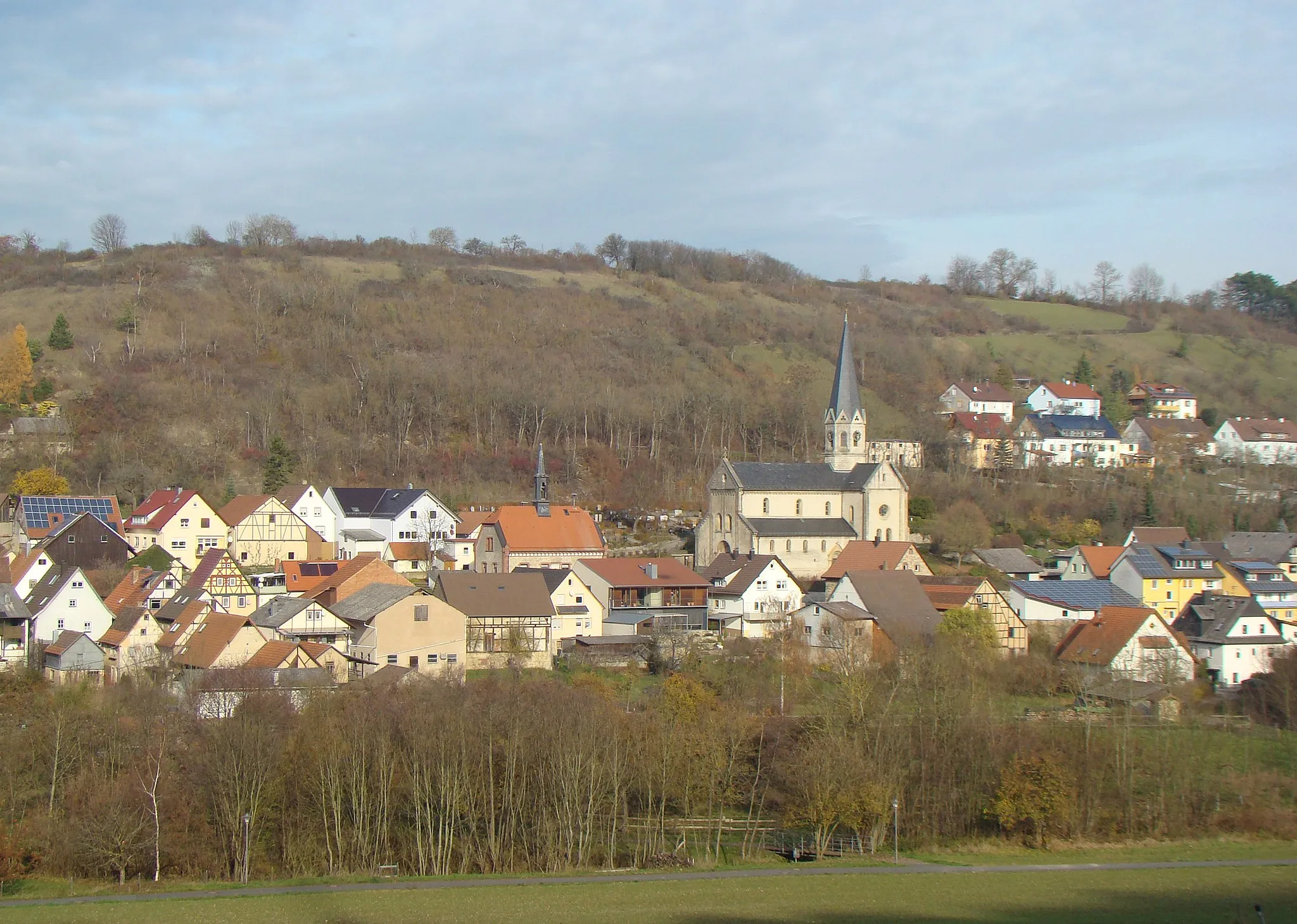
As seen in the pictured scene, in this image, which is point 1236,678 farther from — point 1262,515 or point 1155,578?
point 1262,515

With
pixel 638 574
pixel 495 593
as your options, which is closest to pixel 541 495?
pixel 638 574

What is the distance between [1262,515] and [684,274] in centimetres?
7366

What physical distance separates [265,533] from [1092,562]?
33.7 meters

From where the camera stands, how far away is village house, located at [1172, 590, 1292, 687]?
139ft

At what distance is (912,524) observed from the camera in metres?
62.1

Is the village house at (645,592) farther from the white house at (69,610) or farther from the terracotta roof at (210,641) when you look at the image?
the white house at (69,610)

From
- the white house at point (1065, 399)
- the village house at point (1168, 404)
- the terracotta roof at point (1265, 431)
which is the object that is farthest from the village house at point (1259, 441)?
the white house at point (1065, 399)

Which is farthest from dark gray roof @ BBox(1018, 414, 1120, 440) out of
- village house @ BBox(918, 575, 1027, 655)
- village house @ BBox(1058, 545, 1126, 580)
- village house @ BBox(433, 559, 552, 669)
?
village house @ BBox(433, 559, 552, 669)

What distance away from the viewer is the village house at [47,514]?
5012 cm

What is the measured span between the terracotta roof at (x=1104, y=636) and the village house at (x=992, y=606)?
1.74m

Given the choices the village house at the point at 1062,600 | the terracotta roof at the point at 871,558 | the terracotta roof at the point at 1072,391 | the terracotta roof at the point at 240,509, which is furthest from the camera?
the terracotta roof at the point at 1072,391

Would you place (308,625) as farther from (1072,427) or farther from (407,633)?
(1072,427)

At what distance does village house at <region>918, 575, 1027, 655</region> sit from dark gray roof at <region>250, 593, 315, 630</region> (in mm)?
21073

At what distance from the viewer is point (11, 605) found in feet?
124
